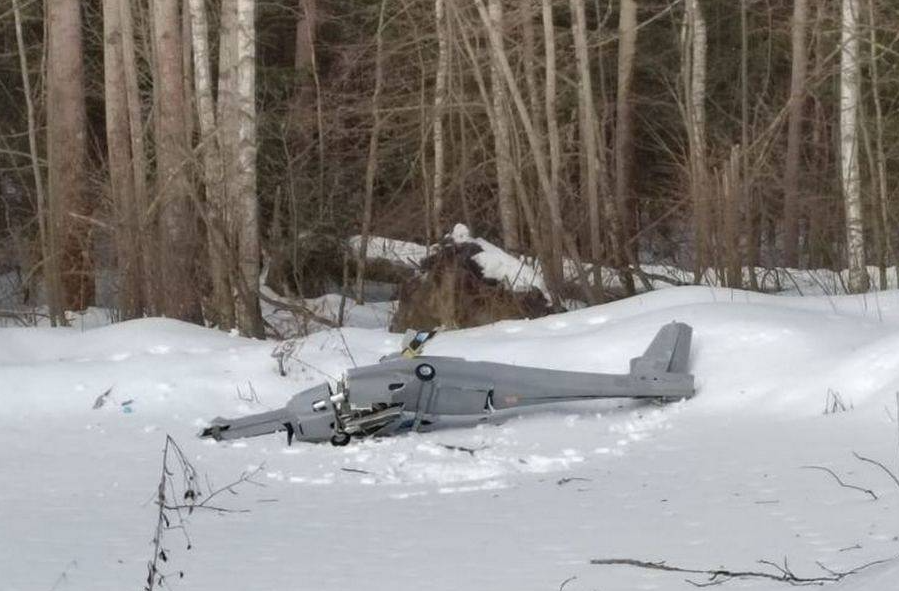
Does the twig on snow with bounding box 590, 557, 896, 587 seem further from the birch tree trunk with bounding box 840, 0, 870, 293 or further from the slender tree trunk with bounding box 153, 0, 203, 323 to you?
the birch tree trunk with bounding box 840, 0, 870, 293

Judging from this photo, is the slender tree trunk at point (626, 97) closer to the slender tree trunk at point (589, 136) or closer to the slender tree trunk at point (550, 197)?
the slender tree trunk at point (589, 136)

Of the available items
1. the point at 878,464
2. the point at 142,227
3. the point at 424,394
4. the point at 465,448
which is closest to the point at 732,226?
the point at 142,227

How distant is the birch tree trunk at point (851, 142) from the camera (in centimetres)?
1340

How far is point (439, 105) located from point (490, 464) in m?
11.0

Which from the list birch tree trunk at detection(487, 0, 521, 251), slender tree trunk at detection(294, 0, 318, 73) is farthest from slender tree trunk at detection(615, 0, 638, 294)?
birch tree trunk at detection(487, 0, 521, 251)

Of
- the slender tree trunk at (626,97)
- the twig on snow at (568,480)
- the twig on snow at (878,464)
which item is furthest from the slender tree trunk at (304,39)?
the twig on snow at (878,464)

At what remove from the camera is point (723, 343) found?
8.70m

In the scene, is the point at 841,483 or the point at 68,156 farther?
the point at 68,156

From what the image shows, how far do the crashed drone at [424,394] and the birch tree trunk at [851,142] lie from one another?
5907 mm

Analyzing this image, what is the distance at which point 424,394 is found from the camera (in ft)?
24.6

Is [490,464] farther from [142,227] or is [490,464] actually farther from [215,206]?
[142,227]

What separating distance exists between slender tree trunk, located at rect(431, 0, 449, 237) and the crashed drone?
29.3 ft

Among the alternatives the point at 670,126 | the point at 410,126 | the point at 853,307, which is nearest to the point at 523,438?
the point at 853,307

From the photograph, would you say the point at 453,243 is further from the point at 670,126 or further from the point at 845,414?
the point at 670,126
